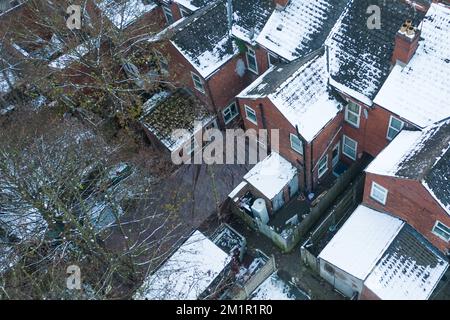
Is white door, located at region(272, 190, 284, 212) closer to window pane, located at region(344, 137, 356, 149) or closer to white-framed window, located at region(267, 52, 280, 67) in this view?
window pane, located at region(344, 137, 356, 149)

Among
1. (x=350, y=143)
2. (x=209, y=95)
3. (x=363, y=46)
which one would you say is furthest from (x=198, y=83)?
(x=363, y=46)

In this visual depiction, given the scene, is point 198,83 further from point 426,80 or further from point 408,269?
point 408,269

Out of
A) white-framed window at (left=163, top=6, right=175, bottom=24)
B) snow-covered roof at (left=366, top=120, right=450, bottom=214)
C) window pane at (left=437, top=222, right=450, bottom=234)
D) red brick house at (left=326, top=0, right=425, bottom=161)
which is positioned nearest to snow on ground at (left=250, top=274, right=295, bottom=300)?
snow-covered roof at (left=366, top=120, right=450, bottom=214)

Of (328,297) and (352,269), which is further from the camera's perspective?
(328,297)

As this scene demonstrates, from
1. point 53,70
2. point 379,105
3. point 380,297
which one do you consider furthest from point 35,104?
point 380,297

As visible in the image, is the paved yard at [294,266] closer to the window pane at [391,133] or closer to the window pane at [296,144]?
the window pane at [296,144]
